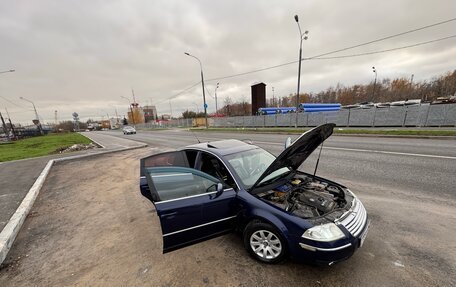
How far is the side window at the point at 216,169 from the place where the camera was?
9.40ft

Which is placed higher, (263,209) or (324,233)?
(263,209)

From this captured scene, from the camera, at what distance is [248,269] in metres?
2.37

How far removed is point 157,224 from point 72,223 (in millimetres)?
1738

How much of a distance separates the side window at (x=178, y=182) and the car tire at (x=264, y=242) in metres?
0.72

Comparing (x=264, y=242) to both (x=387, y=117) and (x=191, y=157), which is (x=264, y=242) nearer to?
(x=191, y=157)

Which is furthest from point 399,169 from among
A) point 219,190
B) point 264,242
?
point 219,190

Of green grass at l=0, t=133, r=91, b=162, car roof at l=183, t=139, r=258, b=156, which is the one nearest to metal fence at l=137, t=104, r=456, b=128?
car roof at l=183, t=139, r=258, b=156

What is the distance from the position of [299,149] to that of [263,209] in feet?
3.72

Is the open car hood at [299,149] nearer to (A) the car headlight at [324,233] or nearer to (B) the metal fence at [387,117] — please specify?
(A) the car headlight at [324,233]

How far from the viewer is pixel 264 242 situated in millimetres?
2447

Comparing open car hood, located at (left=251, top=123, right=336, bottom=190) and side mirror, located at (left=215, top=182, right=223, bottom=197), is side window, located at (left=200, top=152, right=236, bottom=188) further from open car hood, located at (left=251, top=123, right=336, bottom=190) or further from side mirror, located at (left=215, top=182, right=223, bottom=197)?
open car hood, located at (left=251, top=123, right=336, bottom=190)

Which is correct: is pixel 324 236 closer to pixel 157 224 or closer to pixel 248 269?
pixel 248 269

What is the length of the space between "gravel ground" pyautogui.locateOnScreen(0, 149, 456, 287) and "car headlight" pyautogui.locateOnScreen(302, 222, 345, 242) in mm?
530

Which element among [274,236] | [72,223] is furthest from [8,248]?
[274,236]
